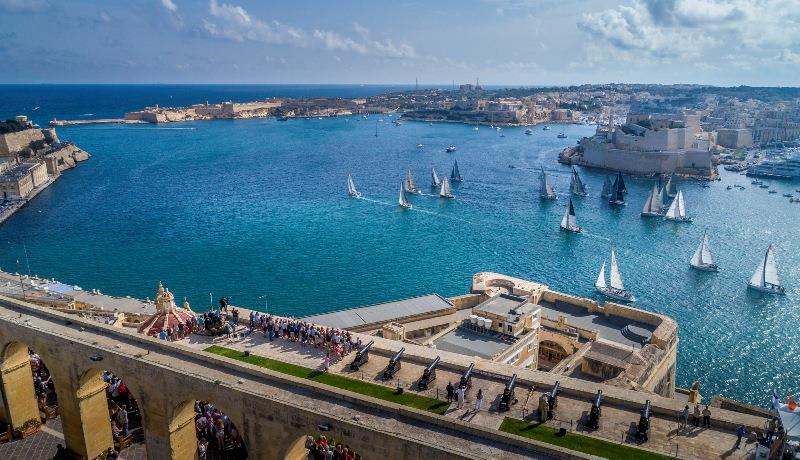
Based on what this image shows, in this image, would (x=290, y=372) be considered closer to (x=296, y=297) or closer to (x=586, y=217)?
(x=296, y=297)

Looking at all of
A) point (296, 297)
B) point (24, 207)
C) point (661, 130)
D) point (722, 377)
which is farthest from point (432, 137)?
point (722, 377)

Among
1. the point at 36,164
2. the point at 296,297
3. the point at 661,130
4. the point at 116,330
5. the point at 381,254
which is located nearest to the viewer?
the point at 116,330

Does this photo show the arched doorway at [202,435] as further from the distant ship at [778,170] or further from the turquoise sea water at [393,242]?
the distant ship at [778,170]

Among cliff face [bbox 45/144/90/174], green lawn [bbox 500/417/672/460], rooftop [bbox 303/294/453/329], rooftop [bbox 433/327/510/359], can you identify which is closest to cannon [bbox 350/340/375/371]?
rooftop [bbox 433/327/510/359]

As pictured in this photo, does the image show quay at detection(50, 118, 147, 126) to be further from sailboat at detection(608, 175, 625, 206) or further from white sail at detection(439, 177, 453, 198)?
sailboat at detection(608, 175, 625, 206)

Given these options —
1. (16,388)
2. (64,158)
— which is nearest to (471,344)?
(16,388)
